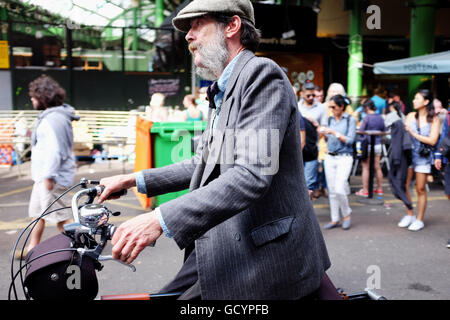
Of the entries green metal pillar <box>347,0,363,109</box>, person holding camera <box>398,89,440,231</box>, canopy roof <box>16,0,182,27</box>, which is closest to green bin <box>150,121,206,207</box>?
person holding camera <box>398,89,440,231</box>

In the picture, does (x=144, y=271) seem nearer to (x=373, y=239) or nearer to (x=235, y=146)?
(x=373, y=239)

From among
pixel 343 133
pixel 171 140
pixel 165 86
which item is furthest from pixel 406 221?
pixel 165 86

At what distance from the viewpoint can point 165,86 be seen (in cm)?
1509

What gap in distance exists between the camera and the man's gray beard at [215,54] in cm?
176

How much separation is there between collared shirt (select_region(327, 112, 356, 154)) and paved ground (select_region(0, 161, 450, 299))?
1.08 metres

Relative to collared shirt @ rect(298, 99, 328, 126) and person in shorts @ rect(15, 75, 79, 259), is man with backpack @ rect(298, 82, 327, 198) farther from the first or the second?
person in shorts @ rect(15, 75, 79, 259)

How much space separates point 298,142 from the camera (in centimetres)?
169

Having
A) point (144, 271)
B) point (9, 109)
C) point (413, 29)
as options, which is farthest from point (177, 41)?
point (144, 271)

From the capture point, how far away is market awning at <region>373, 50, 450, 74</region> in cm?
795

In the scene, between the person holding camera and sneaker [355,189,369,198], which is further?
sneaker [355,189,369,198]

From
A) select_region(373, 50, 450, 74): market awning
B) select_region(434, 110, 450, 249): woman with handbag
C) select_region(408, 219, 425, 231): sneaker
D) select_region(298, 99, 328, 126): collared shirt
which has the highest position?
select_region(373, 50, 450, 74): market awning

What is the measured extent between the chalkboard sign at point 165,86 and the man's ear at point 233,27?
44.3ft

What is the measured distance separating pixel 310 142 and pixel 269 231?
201 inches
